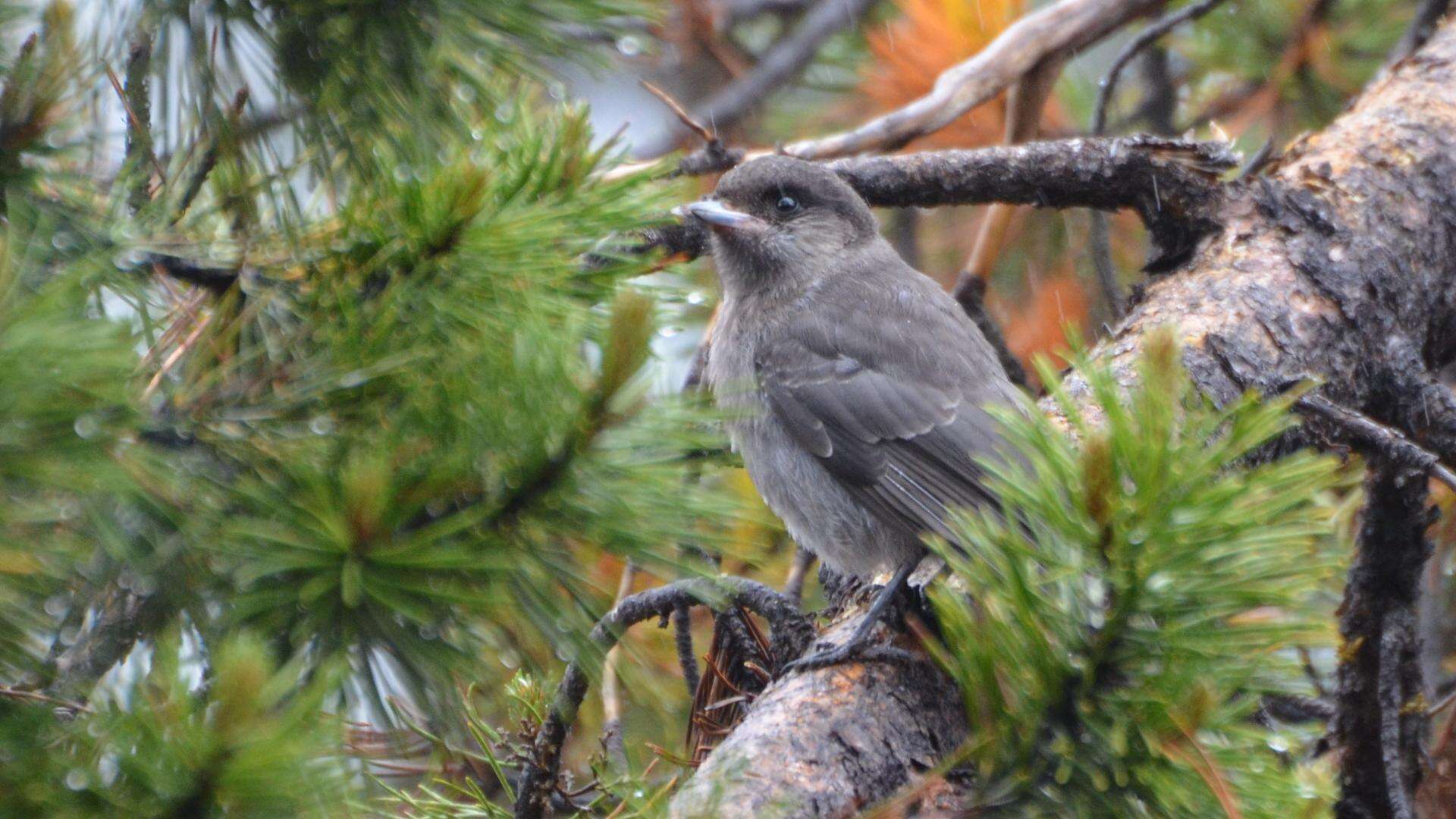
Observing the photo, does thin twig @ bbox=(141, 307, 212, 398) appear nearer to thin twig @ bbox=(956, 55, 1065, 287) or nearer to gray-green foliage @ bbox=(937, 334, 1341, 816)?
gray-green foliage @ bbox=(937, 334, 1341, 816)

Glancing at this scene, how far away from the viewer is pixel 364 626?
1356mm

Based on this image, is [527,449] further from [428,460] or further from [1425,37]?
[1425,37]

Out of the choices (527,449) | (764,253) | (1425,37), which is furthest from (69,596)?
(1425,37)

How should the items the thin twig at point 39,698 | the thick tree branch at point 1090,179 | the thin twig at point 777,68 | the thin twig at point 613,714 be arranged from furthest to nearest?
1. the thin twig at point 777,68
2. the thick tree branch at point 1090,179
3. the thin twig at point 613,714
4. the thin twig at point 39,698

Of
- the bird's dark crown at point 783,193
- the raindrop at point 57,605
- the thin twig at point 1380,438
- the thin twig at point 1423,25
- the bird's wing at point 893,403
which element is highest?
the thin twig at point 1423,25

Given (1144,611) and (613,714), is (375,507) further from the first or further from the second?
(613,714)

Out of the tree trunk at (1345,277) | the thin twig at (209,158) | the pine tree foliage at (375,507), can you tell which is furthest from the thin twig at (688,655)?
the thin twig at (209,158)

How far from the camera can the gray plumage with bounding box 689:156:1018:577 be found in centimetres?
317

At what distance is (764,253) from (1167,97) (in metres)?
2.05

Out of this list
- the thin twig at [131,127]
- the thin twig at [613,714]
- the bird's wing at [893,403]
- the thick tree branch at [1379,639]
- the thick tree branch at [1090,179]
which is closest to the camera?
the thin twig at [131,127]

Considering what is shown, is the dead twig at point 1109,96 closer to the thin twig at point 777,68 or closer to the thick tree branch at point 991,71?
the thick tree branch at point 991,71

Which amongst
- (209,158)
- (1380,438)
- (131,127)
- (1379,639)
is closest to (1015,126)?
(1380,438)

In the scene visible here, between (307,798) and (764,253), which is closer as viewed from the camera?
(307,798)

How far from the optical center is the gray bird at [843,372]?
3.16 m
